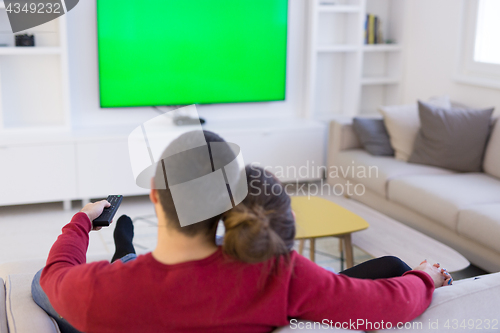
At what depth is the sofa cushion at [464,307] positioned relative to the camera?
1183 mm

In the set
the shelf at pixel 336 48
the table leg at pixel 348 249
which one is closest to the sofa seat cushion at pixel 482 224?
the table leg at pixel 348 249

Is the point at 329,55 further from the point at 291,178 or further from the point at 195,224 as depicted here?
the point at 195,224

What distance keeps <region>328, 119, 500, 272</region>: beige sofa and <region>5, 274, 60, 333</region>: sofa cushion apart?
2.17 metres

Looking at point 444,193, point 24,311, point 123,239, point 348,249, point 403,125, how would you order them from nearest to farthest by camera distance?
point 24,311 < point 123,239 < point 348,249 < point 444,193 < point 403,125

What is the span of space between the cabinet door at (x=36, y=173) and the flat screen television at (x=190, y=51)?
2.04 feet

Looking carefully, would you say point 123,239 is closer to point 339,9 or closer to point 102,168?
point 102,168

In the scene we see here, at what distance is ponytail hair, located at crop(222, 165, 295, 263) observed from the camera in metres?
1.03

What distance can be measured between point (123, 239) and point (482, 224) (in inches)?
72.9

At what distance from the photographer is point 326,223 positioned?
8.97ft

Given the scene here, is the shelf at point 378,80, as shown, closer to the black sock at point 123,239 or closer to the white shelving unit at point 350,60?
the white shelving unit at point 350,60

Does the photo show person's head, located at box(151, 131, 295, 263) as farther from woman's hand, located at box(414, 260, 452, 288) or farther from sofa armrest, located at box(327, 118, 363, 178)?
sofa armrest, located at box(327, 118, 363, 178)

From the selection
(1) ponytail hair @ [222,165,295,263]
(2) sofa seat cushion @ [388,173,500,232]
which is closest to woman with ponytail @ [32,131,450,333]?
(1) ponytail hair @ [222,165,295,263]

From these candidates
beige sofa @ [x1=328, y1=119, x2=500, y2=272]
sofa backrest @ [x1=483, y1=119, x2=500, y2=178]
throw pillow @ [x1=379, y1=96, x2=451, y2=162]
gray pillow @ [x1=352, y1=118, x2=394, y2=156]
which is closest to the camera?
beige sofa @ [x1=328, y1=119, x2=500, y2=272]

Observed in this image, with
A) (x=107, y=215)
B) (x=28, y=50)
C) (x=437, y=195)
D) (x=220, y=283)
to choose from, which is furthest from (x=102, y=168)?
(x=220, y=283)
